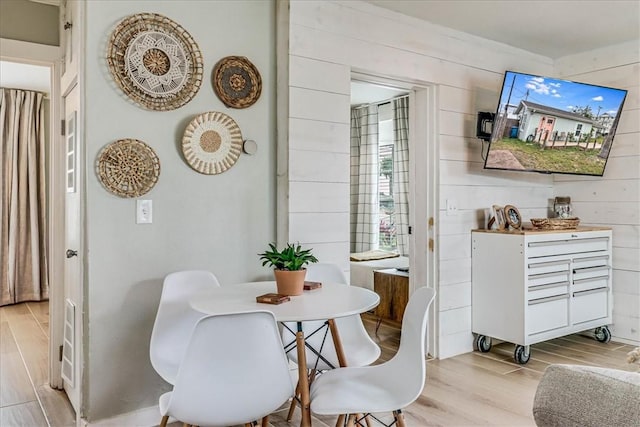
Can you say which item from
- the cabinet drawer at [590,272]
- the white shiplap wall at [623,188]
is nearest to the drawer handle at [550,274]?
the cabinet drawer at [590,272]

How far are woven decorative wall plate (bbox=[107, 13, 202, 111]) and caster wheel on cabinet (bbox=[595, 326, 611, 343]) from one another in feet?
12.4

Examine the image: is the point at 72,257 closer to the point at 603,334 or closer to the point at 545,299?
the point at 545,299

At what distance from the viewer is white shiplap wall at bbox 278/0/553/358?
9.58 ft

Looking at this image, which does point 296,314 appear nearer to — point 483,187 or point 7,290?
point 483,187

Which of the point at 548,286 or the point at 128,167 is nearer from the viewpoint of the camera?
the point at 128,167

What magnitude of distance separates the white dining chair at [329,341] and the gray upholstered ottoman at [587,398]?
1349 millimetres

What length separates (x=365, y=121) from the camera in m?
6.41

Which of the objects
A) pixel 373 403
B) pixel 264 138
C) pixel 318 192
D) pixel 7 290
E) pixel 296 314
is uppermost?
pixel 264 138

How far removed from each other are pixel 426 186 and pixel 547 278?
1.13 metres

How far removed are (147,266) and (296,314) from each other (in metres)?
1.15

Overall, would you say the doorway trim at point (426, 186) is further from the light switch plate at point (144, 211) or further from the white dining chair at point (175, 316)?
the light switch plate at point (144, 211)

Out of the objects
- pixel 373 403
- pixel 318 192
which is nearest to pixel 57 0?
pixel 318 192

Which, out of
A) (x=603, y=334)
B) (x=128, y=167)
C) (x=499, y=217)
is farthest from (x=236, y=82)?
(x=603, y=334)

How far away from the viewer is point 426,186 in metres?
3.65
